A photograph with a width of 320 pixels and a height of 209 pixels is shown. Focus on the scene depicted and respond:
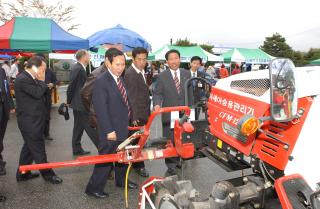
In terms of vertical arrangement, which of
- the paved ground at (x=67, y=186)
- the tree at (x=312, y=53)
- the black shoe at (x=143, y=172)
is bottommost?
the paved ground at (x=67, y=186)

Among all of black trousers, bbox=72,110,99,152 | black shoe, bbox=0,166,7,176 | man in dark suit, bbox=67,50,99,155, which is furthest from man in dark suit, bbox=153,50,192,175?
black shoe, bbox=0,166,7,176

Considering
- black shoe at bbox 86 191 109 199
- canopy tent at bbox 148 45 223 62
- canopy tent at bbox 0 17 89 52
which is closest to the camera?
black shoe at bbox 86 191 109 199

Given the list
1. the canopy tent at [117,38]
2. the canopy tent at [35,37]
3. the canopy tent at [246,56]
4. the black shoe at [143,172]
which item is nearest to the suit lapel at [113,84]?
the black shoe at [143,172]

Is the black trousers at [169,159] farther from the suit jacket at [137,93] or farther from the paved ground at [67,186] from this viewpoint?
the suit jacket at [137,93]

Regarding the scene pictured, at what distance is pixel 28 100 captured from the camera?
4.38m

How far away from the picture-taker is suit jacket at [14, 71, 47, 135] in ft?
14.1

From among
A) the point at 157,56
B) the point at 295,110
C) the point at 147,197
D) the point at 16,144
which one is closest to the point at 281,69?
the point at 295,110

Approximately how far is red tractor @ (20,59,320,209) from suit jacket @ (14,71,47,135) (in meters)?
1.95

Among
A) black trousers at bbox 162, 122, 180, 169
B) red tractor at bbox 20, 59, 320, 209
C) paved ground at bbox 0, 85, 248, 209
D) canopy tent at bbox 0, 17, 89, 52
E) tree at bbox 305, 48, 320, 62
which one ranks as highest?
tree at bbox 305, 48, 320, 62

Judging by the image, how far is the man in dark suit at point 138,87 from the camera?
187 inches

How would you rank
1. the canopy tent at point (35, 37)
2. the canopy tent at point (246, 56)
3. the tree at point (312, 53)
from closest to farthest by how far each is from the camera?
the canopy tent at point (35, 37) → the canopy tent at point (246, 56) → the tree at point (312, 53)

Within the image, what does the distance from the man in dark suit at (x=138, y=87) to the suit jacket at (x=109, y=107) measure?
28.6 inches

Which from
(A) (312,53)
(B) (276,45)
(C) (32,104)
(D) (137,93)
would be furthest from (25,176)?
(B) (276,45)

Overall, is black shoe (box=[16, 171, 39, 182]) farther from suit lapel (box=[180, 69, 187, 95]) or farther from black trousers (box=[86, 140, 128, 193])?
suit lapel (box=[180, 69, 187, 95])
